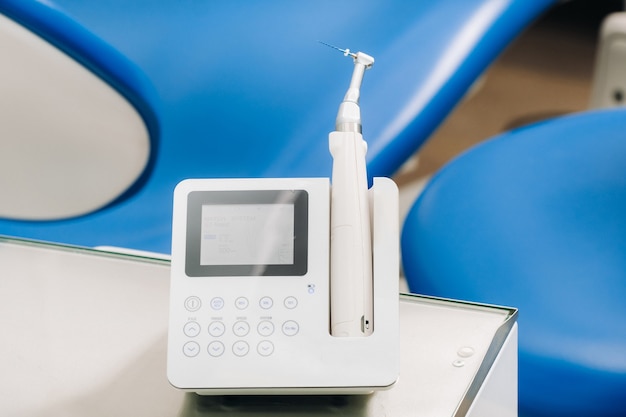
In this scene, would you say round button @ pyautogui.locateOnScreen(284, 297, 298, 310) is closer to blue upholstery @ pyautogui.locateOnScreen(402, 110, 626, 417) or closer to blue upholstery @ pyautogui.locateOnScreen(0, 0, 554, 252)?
blue upholstery @ pyautogui.locateOnScreen(402, 110, 626, 417)

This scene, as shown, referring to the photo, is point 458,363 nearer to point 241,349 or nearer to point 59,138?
point 241,349

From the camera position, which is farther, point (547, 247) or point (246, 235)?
point (547, 247)

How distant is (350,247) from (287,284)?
0.16ft

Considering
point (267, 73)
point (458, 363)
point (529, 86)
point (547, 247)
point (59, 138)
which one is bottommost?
point (458, 363)

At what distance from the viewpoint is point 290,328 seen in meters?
0.53

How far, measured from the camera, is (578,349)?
32.8 inches

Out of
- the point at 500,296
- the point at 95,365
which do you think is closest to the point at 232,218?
the point at 95,365

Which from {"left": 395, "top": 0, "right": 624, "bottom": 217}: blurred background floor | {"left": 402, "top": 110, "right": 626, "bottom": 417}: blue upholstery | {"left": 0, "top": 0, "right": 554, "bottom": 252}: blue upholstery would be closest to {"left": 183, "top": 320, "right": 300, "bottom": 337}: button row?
{"left": 402, "top": 110, "right": 626, "bottom": 417}: blue upholstery

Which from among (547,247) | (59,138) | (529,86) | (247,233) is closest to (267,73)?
(59,138)

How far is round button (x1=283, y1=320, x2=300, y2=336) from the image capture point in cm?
53

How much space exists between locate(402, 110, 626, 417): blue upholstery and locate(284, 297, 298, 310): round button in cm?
39

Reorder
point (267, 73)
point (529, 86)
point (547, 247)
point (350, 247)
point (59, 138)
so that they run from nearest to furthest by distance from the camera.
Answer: point (350, 247) < point (547, 247) < point (59, 138) < point (267, 73) < point (529, 86)

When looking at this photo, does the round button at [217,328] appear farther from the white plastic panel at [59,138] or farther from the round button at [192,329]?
the white plastic panel at [59,138]

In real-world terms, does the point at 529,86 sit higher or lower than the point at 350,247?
higher
